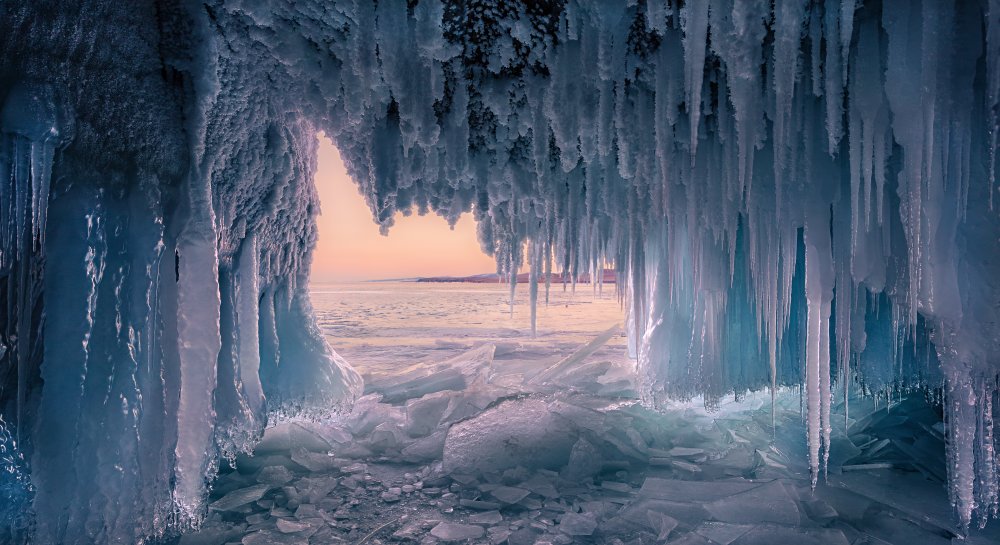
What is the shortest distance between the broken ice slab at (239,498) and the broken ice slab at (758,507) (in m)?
3.34

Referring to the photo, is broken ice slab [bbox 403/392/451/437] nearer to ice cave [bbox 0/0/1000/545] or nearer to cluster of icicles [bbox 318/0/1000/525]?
ice cave [bbox 0/0/1000/545]

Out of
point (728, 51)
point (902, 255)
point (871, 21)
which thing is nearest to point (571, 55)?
point (728, 51)

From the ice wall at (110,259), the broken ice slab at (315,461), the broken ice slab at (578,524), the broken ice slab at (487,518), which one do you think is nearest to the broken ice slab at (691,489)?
the broken ice slab at (578,524)

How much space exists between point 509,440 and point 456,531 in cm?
124

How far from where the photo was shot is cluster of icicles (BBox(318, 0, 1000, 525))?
7.15ft

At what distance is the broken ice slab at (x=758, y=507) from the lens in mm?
3010

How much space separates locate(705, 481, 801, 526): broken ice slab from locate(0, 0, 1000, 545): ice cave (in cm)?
3

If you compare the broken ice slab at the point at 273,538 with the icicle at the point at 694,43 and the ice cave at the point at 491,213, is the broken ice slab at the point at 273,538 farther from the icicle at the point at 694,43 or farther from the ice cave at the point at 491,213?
the icicle at the point at 694,43

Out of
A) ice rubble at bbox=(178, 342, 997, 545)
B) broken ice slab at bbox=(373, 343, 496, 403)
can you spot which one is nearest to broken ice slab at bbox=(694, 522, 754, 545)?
ice rubble at bbox=(178, 342, 997, 545)

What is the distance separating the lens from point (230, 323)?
369 cm

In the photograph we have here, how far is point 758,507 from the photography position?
10.2 feet

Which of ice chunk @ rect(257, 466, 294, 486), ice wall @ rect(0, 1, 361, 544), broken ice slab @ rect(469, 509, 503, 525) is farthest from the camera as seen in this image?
ice chunk @ rect(257, 466, 294, 486)

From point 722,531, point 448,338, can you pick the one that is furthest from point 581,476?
point 448,338

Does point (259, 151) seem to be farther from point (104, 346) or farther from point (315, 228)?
point (104, 346)
